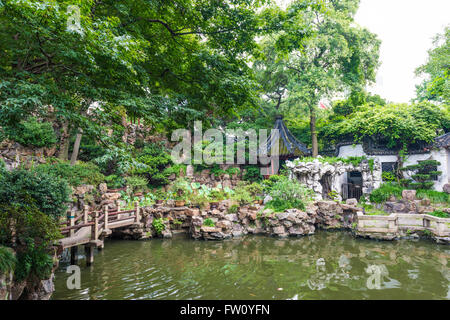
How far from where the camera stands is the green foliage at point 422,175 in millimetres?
13398

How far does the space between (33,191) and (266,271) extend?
19.9 feet

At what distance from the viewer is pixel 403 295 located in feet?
18.1

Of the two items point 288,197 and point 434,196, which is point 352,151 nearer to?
point 434,196

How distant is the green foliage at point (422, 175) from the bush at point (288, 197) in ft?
20.7

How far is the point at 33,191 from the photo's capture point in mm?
5520

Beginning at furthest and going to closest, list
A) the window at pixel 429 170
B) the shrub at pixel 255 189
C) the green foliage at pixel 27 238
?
the shrub at pixel 255 189
the window at pixel 429 170
the green foliage at pixel 27 238

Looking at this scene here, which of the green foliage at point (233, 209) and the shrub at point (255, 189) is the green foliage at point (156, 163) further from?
the green foliage at point (233, 209)

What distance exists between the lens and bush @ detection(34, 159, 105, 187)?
11.5 metres

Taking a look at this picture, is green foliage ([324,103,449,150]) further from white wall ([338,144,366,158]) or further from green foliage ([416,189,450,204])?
green foliage ([416,189,450,204])

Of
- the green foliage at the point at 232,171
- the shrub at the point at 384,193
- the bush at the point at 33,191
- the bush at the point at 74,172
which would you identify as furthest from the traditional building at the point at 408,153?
the bush at the point at 33,191

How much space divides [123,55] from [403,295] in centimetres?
734

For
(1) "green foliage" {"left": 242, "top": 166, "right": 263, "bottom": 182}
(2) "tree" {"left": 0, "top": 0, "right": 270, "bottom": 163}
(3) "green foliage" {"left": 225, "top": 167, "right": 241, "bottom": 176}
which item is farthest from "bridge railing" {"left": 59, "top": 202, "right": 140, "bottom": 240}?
(1) "green foliage" {"left": 242, "top": 166, "right": 263, "bottom": 182}

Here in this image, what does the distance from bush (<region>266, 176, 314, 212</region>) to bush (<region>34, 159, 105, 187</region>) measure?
29.2 ft
